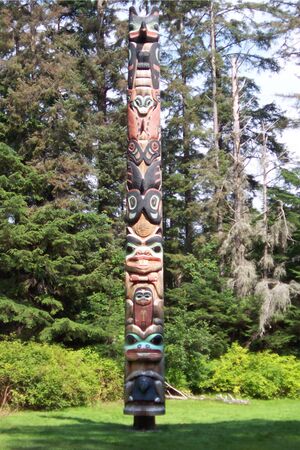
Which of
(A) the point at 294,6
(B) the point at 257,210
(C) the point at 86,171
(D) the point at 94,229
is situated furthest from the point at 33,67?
(B) the point at 257,210

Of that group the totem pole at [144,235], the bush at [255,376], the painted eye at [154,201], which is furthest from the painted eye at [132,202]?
the bush at [255,376]

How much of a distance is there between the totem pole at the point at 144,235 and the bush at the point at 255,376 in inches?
379

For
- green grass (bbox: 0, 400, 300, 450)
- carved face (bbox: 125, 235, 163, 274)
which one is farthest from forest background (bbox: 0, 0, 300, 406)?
carved face (bbox: 125, 235, 163, 274)

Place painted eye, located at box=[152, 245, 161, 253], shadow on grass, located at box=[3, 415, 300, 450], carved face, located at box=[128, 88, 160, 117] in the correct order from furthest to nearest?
carved face, located at box=[128, 88, 160, 117], painted eye, located at box=[152, 245, 161, 253], shadow on grass, located at box=[3, 415, 300, 450]

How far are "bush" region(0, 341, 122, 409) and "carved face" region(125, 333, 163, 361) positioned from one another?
586 cm

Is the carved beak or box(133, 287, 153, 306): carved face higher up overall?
the carved beak

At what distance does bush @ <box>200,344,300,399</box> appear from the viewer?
19.2m

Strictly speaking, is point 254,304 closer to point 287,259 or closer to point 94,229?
point 287,259

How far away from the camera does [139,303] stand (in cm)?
1059

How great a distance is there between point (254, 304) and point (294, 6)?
34.9 ft

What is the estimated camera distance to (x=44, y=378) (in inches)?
612

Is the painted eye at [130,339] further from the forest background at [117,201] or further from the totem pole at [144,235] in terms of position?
the forest background at [117,201]

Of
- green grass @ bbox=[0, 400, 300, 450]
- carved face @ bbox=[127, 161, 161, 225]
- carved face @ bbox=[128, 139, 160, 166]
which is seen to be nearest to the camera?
green grass @ bbox=[0, 400, 300, 450]

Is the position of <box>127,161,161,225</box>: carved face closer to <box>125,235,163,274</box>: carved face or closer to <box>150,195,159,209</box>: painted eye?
<box>150,195,159,209</box>: painted eye
